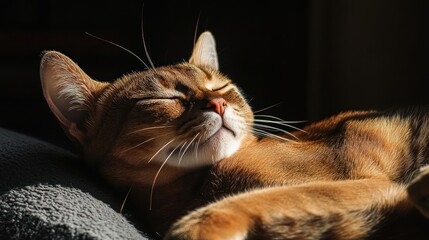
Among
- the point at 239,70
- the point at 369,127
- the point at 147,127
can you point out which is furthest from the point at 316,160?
the point at 239,70

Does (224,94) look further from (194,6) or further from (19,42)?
(19,42)

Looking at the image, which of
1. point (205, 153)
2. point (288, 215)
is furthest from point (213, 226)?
point (205, 153)

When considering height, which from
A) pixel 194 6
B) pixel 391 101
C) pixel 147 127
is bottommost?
pixel 391 101

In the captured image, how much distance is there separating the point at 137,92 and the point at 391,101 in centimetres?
112

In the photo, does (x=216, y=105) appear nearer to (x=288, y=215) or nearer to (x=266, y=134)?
(x=266, y=134)

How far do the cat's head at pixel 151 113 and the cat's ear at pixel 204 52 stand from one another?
0.11 m

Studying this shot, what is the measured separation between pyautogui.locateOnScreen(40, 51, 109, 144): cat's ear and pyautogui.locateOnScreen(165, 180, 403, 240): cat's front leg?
0.53 meters

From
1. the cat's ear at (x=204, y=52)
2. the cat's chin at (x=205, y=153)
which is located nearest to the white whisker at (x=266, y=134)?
the cat's chin at (x=205, y=153)

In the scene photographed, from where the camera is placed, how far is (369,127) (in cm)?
142

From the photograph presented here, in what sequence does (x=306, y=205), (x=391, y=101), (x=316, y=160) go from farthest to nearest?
(x=391, y=101) → (x=316, y=160) → (x=306, y=205)

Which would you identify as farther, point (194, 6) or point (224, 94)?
point (194, 6)

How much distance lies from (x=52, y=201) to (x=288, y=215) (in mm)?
461

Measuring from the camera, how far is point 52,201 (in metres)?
1.11

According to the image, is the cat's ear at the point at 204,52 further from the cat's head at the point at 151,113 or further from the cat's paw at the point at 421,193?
the cat's paw at the point at 421,193
